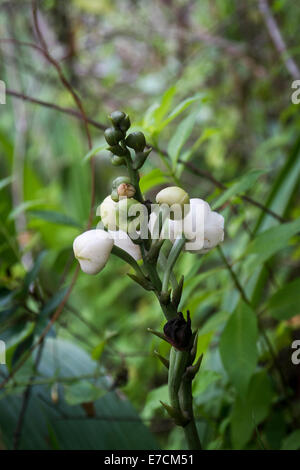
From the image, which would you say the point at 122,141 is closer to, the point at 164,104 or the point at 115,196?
the point at 115,196

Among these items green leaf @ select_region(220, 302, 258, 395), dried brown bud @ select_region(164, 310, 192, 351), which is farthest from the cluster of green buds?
green leaf @ select_region(220, 302, 258, 395)

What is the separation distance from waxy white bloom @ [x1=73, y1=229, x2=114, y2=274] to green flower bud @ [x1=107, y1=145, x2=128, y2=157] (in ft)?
0.23

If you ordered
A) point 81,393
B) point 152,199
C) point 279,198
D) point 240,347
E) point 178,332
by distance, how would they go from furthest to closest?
point 152,199 < point 279,198 < point 81,393 < point 240,347 < point 178,332

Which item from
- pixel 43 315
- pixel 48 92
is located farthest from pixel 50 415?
pixel 48 92

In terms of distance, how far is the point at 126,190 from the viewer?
345mm

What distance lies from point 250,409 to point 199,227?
31 centimetres

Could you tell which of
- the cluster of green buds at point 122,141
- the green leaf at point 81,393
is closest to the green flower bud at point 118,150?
Answer: the cluster of green buds at point 122,141

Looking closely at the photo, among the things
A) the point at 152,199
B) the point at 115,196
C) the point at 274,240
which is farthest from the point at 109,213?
the point at 152,199

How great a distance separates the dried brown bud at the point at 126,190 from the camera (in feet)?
1.13

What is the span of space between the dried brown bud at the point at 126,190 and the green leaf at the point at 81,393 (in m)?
0.37

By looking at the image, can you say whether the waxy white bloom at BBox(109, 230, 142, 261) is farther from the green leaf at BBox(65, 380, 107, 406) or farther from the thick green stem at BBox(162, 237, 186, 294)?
the green leaf at BBox(65, 380, 107, 406)

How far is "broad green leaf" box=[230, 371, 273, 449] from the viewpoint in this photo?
1.79ft

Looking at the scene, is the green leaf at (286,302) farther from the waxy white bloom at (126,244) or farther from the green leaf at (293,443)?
the waxy white bloom at (126,244)
